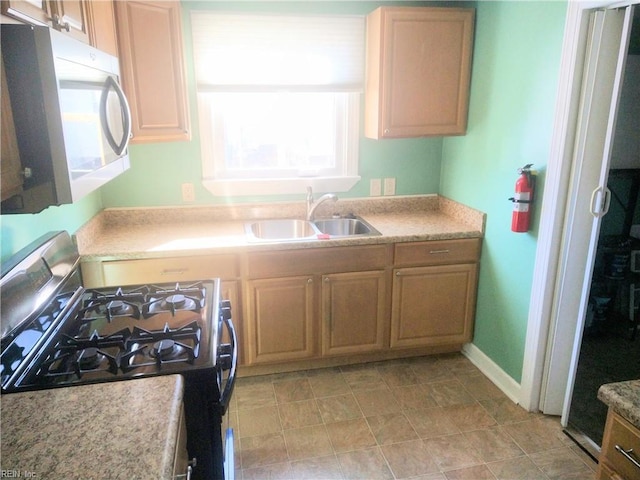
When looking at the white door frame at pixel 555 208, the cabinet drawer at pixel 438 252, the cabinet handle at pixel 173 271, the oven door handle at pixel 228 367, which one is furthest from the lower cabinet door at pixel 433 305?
the oven door handle at pixel 228 367

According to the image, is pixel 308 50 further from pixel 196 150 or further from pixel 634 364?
pixel 634 364

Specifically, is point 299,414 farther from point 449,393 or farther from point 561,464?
point 561,464

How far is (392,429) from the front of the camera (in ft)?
7.36

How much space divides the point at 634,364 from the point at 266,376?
84.9 inches

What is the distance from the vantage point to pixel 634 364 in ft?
9.00

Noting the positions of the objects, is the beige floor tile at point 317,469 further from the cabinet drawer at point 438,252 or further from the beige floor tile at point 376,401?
the cabinet drawer at point 438,252

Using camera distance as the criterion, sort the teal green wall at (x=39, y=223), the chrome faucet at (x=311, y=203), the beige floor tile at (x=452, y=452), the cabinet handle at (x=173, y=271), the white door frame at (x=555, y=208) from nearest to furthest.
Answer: the teal green wall at (x=39, y=223)
the white door frame at (x=555, y=208)
the beige floor tile at (x=452, y=452)
the cabinet handle at (x=173, y=271)
the chrome faucet at (x=311, y=203)

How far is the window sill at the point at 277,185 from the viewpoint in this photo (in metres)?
2.83

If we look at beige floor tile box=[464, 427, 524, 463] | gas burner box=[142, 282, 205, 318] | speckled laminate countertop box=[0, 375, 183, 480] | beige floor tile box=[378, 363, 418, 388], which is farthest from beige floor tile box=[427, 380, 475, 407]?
speckled laminate countertop box=[0, 375, 183, 480]

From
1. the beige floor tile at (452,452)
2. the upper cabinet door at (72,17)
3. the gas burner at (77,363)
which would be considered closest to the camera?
the gas burner at (77,363)

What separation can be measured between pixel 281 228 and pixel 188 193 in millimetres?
599

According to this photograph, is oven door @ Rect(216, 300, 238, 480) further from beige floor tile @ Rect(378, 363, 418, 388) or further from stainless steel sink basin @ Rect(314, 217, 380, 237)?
stainless steel sink basin @ Rect(314, 217, 380, 237)

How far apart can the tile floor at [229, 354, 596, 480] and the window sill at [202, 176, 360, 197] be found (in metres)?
1.10

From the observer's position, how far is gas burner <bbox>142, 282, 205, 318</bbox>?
5.04 ft
